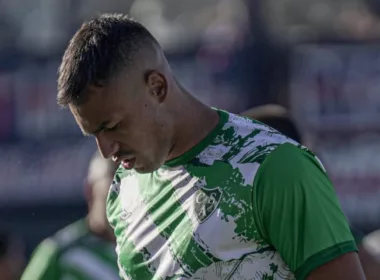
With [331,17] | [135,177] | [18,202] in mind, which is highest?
[135,177]

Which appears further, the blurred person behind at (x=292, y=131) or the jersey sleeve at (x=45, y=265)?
the jersey sleeve at (x=45, y=265)

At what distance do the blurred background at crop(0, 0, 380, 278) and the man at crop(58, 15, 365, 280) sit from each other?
8.54 ft

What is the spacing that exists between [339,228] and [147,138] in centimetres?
49

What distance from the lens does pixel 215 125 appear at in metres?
2.49

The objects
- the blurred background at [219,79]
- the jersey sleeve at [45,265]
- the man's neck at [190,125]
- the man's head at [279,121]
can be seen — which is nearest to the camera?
the man's neck at [190,125]

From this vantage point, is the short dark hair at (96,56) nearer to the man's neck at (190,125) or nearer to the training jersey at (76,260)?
the man's neck at (190,125)

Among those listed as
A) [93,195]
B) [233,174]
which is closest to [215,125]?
[233,174]

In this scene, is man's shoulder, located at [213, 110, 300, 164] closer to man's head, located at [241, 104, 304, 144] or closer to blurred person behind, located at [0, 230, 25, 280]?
man's head, located at [241, 104, 304, 144]

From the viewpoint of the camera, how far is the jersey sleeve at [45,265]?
4234 millimetres

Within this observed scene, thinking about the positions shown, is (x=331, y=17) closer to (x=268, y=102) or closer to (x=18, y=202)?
(x=268, y=102)

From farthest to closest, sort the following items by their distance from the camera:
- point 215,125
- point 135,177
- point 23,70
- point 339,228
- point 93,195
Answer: point 23,70, point 93,195, point 135,177, point 215,125, point 339,228

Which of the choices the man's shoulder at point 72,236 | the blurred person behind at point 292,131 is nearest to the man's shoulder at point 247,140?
the blurred person behind at point 292,131

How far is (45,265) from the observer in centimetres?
427

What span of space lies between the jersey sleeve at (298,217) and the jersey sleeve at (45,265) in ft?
6.83
